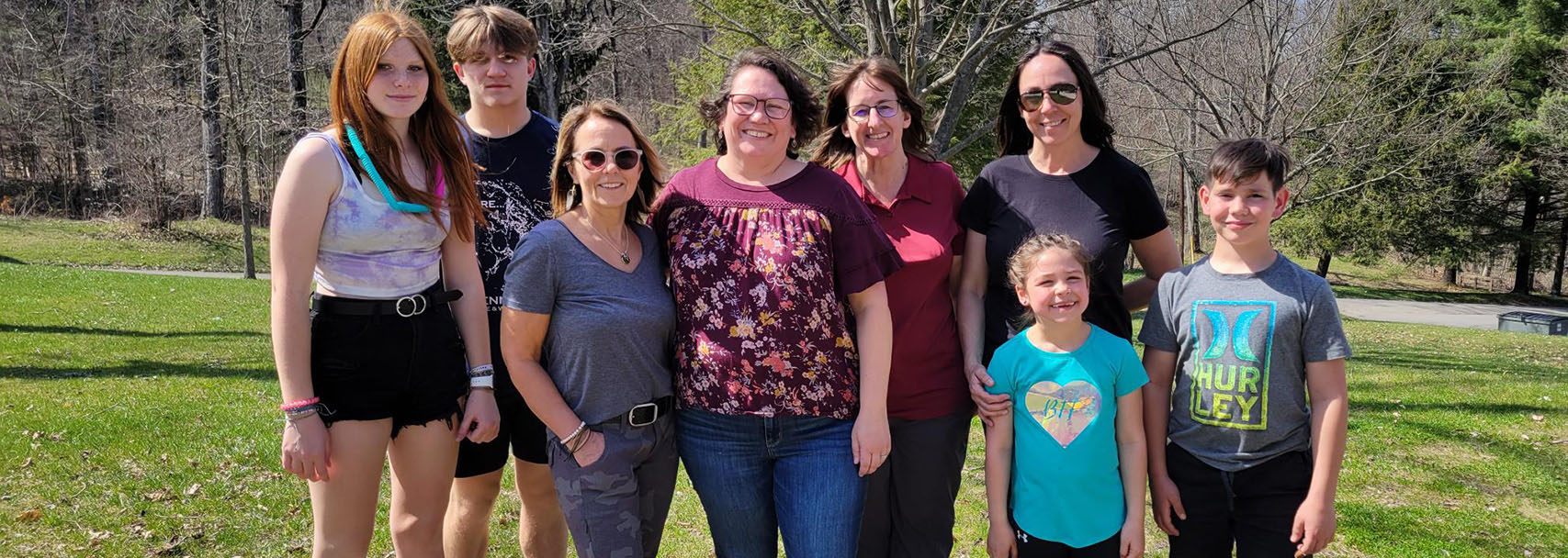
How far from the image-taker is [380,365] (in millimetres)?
2400

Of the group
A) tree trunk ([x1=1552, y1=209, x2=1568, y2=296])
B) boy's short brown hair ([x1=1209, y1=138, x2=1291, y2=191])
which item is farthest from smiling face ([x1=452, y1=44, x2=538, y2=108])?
tree trunk ([x1=1552, y1=209, x2=1568, y2=296])

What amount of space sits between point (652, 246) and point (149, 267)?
24.9 metres

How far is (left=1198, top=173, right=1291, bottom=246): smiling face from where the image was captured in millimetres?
2578

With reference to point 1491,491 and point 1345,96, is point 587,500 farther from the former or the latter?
point 1345,96

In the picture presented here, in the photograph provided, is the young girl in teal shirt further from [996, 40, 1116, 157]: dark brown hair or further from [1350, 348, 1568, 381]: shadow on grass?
[1350, 348, 1568, 381]: shadow on grass

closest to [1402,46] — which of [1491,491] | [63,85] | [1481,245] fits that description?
[1491,491]

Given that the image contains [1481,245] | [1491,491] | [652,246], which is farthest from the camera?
[1481,245]

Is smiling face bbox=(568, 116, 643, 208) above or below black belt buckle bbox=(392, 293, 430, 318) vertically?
above

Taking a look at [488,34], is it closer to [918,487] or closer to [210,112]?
[918,487]

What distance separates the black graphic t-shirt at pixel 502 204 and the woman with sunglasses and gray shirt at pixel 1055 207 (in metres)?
1.43

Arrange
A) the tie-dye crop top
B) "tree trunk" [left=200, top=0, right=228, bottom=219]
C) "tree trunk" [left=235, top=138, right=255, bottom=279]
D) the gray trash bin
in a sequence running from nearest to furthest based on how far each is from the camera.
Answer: the tie-dye crop top
the gray trash bin
"tree trunk" [left=235, top=138, right=255, bottom=279]
"tree trunk" [left=200, top=0, right=228, bottom=219]

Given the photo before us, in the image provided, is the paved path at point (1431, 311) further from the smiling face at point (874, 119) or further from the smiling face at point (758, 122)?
the smiling face at point (758, 122)

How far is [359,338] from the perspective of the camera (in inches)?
93.5

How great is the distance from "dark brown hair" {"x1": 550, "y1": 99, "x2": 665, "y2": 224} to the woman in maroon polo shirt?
0.64 meters
